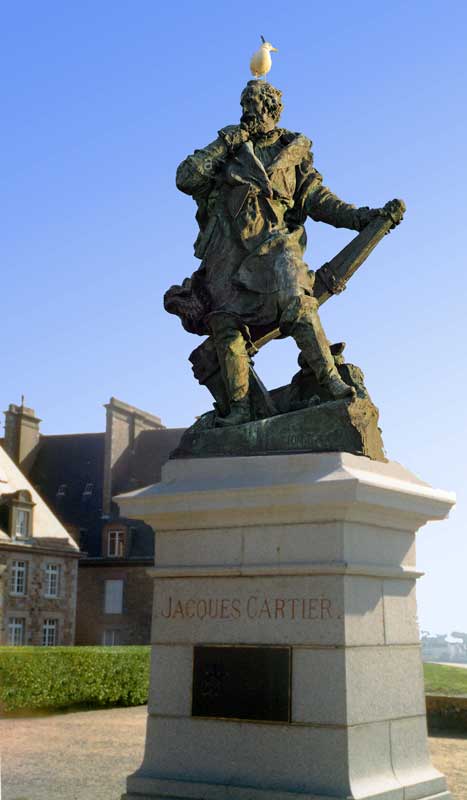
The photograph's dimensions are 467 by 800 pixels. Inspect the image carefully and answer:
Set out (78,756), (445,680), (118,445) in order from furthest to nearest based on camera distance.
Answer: (118,445) → (445,680) → (78,756)

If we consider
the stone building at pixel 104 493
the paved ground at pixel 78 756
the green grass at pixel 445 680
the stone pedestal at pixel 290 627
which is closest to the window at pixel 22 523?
the stone building at pixel 104 493

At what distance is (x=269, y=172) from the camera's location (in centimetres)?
697

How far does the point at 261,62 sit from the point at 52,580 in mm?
29262

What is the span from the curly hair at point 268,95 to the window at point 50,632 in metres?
28.7

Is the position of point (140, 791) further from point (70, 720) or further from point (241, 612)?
point (70, 720)

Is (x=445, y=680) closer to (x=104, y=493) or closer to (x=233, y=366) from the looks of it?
(x=233, y=366)

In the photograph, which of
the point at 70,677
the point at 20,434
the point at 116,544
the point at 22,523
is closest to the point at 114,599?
the point at 116,544

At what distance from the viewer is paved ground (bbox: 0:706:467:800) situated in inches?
341

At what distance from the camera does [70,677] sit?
18.5 metres

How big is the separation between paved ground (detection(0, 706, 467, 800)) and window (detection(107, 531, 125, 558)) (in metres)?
23.3

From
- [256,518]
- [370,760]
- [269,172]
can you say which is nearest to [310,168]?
[269,172]

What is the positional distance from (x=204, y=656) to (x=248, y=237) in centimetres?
289

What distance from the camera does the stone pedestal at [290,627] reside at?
5.58m

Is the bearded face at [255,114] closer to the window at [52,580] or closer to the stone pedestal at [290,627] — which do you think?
the stone pedestal at [290,627]
